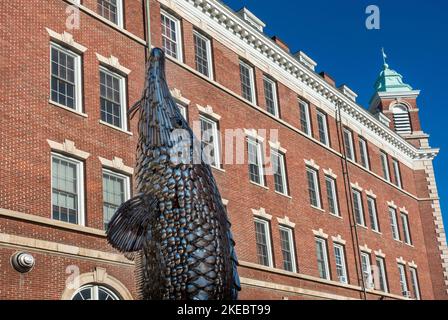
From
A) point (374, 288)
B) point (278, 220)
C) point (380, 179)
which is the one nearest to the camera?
point (278, 220)

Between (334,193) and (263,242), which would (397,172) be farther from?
(263,242)

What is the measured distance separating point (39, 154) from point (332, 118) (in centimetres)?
2068

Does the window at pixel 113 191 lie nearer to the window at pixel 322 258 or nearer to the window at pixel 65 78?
the window at pixel 65 78

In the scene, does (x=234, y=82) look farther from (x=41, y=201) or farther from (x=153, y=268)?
(x=153, y=268)

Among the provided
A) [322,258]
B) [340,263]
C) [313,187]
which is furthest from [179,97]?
[340,263]

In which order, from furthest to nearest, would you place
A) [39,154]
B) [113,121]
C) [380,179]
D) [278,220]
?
[380,179] → [278,220] → [113,121] → [39,154]

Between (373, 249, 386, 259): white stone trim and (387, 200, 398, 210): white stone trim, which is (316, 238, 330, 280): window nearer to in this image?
(373, 249, 386, 259): white stone trim

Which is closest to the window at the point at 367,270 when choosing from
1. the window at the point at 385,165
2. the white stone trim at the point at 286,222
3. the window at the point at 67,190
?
the white stone trim at the point at 286,222

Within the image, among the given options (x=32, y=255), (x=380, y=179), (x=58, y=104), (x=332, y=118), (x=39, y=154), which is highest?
(x=332, y=118)

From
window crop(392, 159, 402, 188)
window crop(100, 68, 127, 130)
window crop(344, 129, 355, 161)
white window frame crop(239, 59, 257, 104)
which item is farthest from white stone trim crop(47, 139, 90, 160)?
window crop(392, 159, 402, 188)

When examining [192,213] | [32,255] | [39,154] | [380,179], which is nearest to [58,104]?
[39,154]

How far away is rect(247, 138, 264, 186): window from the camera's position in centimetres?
2580

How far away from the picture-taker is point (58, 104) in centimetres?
1766

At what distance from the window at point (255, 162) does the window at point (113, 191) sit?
7552mm
